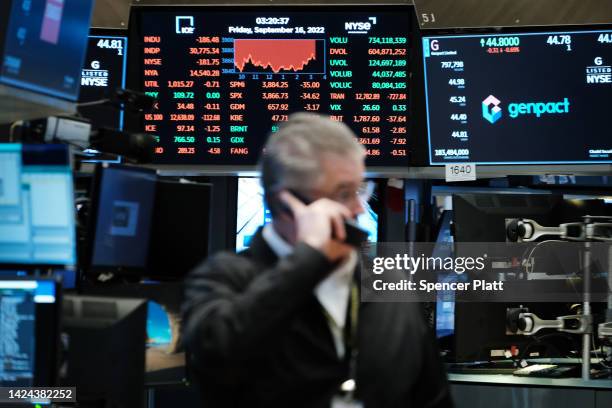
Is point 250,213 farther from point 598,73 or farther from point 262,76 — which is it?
point 598,73

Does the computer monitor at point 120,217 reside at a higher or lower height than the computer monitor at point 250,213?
lower

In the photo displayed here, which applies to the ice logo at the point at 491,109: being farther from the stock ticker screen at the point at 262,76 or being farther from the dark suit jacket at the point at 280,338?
the dark suit jacket at the point at 280,338

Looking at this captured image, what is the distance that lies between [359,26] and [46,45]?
7.69 ft

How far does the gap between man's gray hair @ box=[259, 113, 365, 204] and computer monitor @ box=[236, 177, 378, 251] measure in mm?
3899

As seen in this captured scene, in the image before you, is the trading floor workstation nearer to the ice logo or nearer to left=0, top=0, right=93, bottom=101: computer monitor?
the ice logo

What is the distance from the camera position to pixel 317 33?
445 cm

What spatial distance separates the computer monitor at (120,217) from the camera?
2.43 m

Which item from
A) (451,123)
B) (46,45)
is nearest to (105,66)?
(451,123)

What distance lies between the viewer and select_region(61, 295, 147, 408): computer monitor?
7.55 ft

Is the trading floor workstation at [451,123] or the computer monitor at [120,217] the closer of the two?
the computer monitor at [120,217]

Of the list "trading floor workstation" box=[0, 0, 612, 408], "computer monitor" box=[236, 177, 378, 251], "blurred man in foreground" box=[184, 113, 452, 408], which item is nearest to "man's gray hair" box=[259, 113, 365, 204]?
"blurred man in foreground" box=[184, 113, 452, 408]

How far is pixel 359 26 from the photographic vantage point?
447 centimetres

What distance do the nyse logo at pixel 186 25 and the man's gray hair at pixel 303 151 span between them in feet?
10.5

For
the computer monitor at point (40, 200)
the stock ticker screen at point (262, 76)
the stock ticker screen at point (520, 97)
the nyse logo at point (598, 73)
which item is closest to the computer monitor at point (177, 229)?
the computer monitor at point (40, 200)
